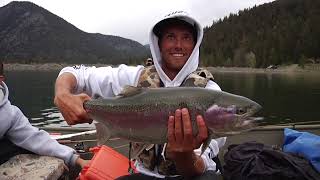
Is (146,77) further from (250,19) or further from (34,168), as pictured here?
(250,19)

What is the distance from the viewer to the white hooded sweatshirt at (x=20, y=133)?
418 centimetres

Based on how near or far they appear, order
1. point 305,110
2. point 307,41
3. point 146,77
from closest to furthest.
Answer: point 146,77 < point 305,110 < point 307,41

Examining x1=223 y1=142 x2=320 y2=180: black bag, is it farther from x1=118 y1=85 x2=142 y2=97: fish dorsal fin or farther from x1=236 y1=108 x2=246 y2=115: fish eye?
x1=118 y1=85 x2=142 y2=97: fish dorsal fin

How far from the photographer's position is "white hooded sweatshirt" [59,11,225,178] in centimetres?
421

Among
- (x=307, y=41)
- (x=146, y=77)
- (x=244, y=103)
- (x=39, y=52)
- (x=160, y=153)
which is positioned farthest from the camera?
(x=39, y=52)

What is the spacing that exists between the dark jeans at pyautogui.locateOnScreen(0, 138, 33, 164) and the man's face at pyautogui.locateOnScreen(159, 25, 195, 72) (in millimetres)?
1766

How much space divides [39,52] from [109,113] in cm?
19850

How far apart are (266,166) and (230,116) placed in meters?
2.34

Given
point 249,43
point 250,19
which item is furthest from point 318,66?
point 250,19

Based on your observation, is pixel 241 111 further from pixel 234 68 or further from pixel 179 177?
pixel 234 68

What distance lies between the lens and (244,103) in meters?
3.14

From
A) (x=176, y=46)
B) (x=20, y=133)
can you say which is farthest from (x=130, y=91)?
(x=20, y=133)

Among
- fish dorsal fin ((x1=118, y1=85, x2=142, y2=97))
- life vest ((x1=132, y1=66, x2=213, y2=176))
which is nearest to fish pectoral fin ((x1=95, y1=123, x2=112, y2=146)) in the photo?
fish dorsal fin ((x1=118, y1=85, x2=142, y2=97))

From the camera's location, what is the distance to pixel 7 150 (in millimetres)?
4312
